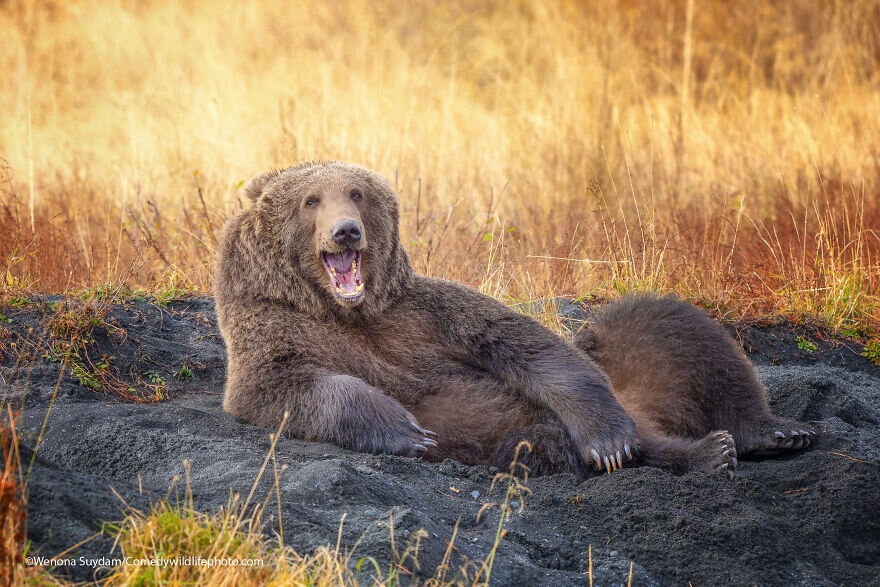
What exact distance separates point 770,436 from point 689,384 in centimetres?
49

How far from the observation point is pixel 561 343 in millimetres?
4609

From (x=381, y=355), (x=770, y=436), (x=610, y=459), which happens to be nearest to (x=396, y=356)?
(x=381, y=355)

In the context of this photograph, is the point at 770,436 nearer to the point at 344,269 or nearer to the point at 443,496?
the point at 443,496

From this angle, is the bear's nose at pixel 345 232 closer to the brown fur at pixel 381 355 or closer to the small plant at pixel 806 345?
the brown fur at pixel 381 355

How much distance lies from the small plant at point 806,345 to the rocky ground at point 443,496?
1.38 metres

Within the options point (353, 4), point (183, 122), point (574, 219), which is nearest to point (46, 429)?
point (574, 219)

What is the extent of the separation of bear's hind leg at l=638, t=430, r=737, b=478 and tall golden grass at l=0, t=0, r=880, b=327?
105 inches

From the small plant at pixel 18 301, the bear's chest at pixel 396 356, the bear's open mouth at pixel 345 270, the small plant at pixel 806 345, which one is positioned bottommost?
the small plant at pixel 806 345

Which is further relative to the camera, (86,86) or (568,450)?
(86,86)

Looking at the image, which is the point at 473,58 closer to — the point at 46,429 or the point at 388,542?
the point at 46,429

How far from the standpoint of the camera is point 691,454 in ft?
14.0

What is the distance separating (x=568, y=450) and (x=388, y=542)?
163cm

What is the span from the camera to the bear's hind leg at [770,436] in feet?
15.3

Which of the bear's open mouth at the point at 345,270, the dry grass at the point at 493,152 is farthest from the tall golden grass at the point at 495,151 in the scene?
the bear's open mouth at the point at 345,270
